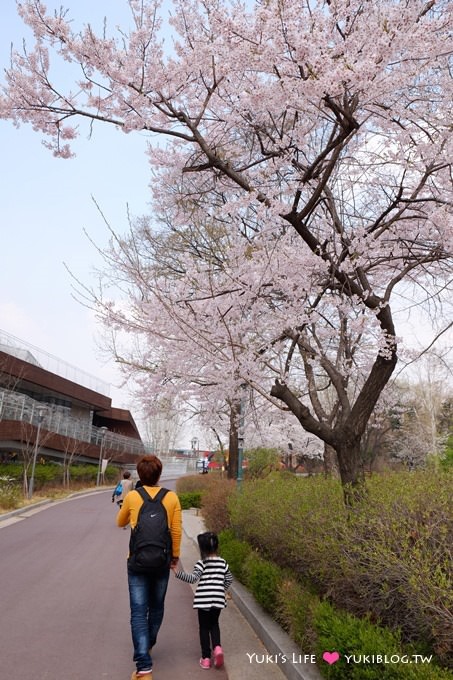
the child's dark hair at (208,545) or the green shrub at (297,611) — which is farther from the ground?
the child's dark hair at (208,545)

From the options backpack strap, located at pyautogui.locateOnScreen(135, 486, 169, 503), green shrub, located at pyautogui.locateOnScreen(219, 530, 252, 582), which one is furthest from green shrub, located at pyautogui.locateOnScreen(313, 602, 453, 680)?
green shrub, located at pyautogui.locateOnScreen(219, 530, 252, 582)

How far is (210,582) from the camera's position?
486 cm

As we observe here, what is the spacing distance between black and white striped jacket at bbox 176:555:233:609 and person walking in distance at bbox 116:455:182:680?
0.41 metres

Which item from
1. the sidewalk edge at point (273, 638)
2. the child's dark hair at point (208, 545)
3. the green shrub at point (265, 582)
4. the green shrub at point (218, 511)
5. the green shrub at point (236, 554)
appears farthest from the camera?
the green shrub at point (218, 511)

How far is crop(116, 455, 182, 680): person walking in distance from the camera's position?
426 centimetres

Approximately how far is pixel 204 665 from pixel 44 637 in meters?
1.77

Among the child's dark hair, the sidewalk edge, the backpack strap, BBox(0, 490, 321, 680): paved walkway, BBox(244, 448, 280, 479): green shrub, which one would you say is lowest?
BBox(0, 490, 321, 680): paved walkway

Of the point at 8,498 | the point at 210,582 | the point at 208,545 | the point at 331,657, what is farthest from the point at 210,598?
the point at 8,498

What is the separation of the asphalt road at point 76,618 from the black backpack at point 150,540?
976 millimetres

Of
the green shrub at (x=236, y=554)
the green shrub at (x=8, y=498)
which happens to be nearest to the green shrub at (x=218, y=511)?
the green shrub at (x=236, y=554)

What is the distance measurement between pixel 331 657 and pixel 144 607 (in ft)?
5.17

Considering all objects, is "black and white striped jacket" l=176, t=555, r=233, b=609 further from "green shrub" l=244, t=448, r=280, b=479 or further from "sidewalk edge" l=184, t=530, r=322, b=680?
"green shrub" l=244, t=448, r=280, b=479

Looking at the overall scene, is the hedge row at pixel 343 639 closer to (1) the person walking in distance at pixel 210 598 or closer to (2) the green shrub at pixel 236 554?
(1) the person walking in distance at pixel 210 598

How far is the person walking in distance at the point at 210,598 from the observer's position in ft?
15.6
